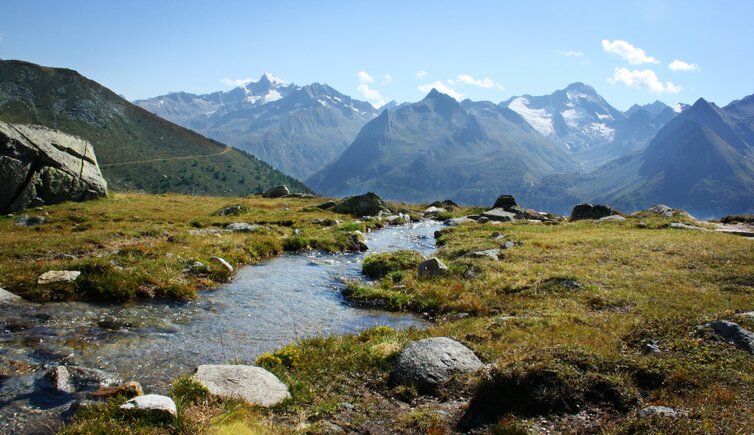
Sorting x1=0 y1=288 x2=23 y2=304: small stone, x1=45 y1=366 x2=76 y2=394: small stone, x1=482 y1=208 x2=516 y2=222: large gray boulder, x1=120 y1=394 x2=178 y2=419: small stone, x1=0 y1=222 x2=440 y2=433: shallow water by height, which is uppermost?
x1=482 y1=208 x2=516 y2=222: large gray boulder

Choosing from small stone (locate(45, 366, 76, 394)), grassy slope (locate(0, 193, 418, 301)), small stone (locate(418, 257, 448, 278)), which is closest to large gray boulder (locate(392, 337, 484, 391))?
small stone (locate(45, 366, 76, 394))

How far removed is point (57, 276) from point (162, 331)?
7053mm

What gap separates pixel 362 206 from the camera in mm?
62188

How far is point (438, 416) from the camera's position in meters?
10.8

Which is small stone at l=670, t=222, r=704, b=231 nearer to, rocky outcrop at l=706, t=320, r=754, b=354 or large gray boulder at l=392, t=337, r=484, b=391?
rocky outcrop at l=706, t=320, r=754, b=354

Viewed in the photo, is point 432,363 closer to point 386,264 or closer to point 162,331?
point 162,331

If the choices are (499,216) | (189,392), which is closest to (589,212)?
(499,216)

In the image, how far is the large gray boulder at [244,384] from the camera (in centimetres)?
1086

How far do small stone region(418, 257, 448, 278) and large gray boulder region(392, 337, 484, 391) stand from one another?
12137mm

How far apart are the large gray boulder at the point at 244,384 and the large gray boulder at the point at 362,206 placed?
48035 mm

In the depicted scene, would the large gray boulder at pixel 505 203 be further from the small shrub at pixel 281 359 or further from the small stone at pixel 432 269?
the small shrub at pixel 281 359

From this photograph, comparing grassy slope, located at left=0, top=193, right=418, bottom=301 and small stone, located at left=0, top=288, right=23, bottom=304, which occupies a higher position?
grassy slope, located at left=0, top=193, right=418, bottom=301

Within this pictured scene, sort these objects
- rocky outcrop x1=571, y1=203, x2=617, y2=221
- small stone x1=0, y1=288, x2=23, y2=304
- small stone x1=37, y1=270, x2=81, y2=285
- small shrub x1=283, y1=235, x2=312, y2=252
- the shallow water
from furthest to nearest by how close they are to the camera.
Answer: rocky outcrop x1=571, y1=203, x2=617, y2=221, small shrub x1=283, y1=235, x2=312, y2=252, small stone x1=37, y1=270, x2=81, y2=285, small stone x1=0, y1=288, x2=23, y2=304, the shallow water

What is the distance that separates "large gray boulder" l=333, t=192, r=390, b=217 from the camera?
60.6 meters
